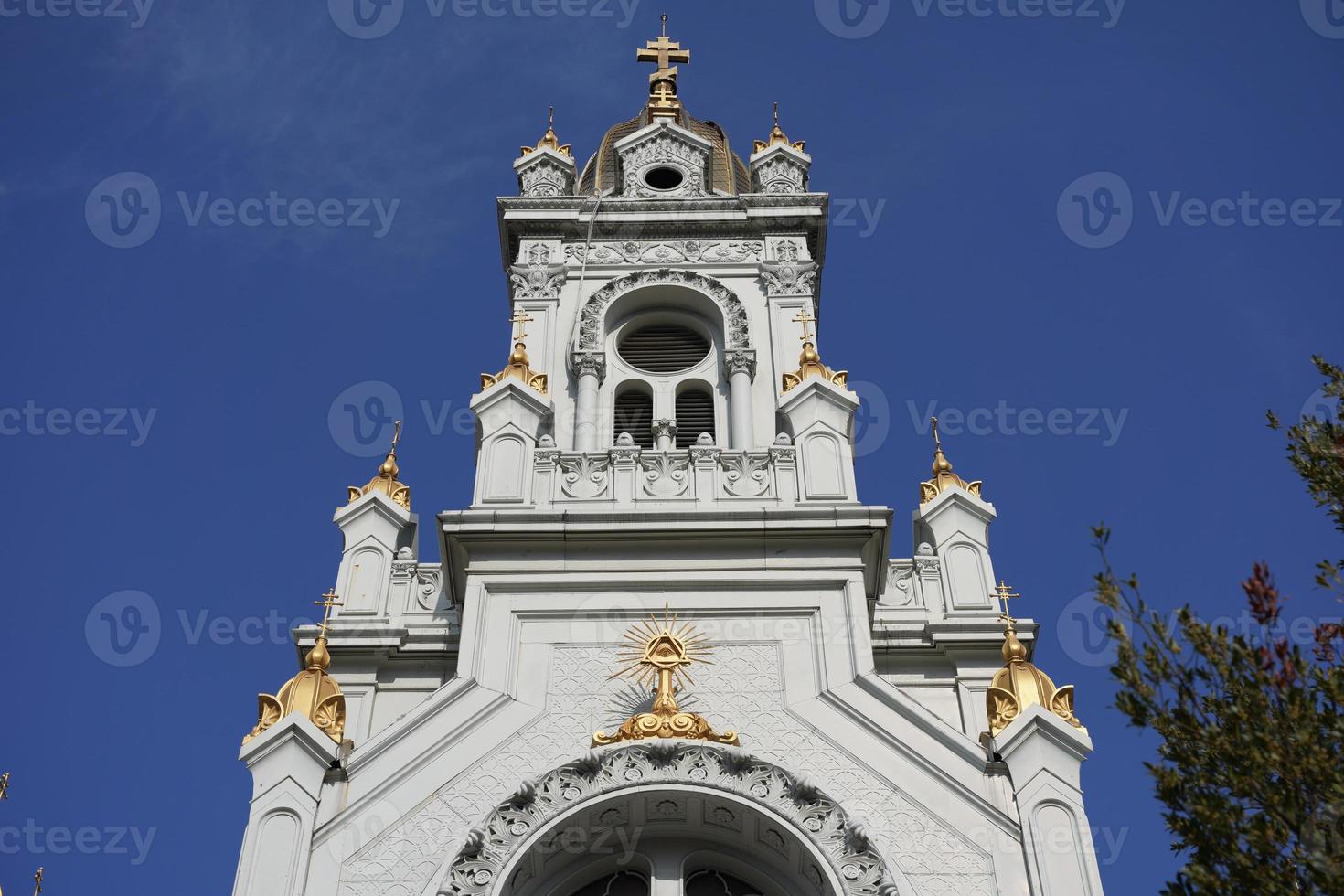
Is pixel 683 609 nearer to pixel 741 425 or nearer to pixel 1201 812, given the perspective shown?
pixel 741 425

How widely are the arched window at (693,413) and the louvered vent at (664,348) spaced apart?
515 millimetres

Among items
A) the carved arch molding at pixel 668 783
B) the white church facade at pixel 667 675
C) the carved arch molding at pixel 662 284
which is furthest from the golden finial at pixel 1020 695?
the carved arch molding at pixel 662 284

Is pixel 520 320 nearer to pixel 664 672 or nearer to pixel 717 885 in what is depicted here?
pixel 664 672

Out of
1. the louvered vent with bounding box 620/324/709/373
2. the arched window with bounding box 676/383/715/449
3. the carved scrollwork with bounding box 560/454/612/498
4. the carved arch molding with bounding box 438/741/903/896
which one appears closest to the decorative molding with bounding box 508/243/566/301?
the louvered vent with bounding box 620/324/709/373

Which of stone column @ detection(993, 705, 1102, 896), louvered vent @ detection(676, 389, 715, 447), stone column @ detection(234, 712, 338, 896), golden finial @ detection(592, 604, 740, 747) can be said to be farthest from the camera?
louvered vent @ detection(676, 389, 715, 447)

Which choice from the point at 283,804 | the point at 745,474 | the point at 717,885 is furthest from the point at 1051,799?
the point at 283,804

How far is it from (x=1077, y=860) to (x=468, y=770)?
6.52 m

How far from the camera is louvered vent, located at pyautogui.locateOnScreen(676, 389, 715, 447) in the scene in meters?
25.6

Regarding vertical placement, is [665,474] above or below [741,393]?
below

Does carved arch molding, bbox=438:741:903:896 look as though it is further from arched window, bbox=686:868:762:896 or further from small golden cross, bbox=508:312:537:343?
small golden cross, bbox=508:312:537:343

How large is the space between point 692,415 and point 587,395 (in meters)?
1.79

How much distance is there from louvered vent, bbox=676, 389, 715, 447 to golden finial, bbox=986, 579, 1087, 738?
8.69 m

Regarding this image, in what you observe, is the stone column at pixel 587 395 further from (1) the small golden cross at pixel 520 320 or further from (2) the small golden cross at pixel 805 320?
(2) the small golden cross at pixel 805 320

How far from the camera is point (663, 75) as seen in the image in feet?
116
